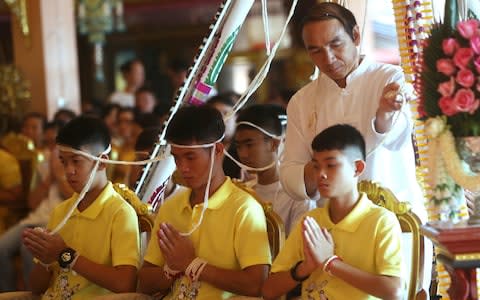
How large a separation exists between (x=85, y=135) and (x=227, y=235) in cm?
61

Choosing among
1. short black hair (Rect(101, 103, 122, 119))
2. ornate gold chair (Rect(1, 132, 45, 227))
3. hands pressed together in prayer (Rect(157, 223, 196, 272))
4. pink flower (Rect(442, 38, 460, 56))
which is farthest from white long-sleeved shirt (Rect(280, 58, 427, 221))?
short black hair (Rect(101, 103, 122, 119))

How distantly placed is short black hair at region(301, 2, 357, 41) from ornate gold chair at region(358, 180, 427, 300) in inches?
19.1

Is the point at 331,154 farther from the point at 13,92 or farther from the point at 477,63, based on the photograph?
the point at 13,92

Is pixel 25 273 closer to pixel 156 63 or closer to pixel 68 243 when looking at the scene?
pixel 68 243

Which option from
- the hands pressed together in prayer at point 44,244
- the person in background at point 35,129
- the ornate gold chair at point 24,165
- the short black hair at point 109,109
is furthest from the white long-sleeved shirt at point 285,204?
the short black hair at point 109,109

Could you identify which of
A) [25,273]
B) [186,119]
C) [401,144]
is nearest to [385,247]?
[401,144]

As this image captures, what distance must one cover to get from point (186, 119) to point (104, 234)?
0.49 m

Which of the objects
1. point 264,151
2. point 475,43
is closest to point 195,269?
point 264,151

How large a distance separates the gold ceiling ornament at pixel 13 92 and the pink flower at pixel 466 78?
Result: 562 centimetres

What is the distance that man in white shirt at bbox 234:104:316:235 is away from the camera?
3336mm

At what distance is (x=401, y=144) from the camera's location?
291 centimetres

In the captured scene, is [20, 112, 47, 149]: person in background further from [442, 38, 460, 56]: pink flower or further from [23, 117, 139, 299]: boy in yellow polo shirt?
[442, 38, 460, 56]: pink flower

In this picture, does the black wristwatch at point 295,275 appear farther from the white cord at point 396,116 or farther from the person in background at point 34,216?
the person in background at point 34,216

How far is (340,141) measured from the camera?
8.36 feet
